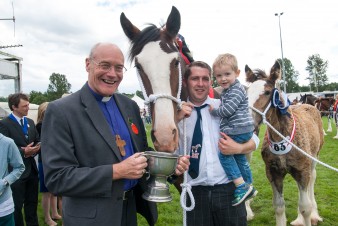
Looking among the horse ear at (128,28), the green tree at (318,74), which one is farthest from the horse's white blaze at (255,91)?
the green tree at (318,74)

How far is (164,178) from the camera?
2.02 m

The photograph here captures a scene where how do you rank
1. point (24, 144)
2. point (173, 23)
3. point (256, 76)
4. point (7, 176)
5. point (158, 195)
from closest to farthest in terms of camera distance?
point (158, 195), point (173, 23), point (7, 176), point (256, 76), point (24, 144)

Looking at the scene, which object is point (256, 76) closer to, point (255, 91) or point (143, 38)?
point (255, 91)

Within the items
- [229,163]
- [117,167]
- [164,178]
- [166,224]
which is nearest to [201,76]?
[229,163]

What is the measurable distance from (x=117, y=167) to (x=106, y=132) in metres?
0.28

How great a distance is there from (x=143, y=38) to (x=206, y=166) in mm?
1344

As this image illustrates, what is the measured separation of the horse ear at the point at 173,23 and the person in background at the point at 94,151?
0.93 metres

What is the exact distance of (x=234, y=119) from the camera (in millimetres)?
2580

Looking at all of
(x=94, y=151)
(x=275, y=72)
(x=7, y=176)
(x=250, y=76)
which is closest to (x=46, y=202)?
(x=7, y=176)

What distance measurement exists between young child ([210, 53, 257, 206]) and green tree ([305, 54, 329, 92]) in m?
72.0

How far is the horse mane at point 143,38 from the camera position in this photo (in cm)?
264

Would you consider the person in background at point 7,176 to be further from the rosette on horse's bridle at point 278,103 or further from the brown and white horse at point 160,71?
the rosette on horse's bridle at point 278,103

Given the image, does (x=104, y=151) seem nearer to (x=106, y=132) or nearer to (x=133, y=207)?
(x=106, y=132)

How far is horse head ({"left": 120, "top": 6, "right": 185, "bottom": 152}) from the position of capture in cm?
210
